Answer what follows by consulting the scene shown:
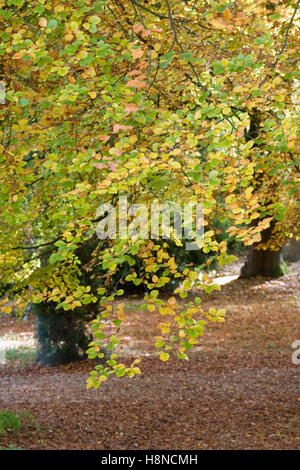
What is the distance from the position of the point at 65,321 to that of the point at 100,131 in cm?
619

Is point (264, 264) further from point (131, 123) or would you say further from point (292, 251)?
point (131, 123)

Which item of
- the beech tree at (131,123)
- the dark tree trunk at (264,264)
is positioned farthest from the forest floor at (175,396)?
the dark tree trunk at (264,264)

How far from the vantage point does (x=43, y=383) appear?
8633mm

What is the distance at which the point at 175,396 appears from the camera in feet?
24.5

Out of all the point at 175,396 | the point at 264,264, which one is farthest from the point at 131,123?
the point at 264,264

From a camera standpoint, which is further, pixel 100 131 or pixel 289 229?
pixel 289 229

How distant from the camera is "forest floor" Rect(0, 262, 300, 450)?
577cm

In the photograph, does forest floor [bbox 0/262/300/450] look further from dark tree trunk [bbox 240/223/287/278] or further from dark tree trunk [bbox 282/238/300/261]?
dark tree trunk [bbox 282/238/300/261]

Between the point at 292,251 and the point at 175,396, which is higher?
the point at 292,251

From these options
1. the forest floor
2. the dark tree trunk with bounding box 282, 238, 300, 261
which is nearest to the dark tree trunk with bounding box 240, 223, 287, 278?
the dark tree trunk with bounding box 282, 238, 300, 261

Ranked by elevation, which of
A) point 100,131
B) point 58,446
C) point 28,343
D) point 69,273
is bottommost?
point 28,343
